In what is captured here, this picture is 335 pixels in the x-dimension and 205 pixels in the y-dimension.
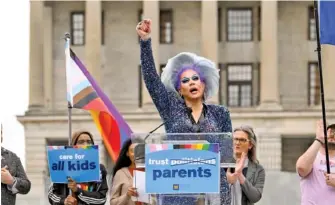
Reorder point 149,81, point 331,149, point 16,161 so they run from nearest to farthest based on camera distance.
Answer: point 149,81, point 331,149, point 16,161

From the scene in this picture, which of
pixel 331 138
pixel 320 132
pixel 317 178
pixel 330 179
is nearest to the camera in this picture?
pixel 320 132

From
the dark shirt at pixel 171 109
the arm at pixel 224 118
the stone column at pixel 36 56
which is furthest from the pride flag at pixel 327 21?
the stone column at pixel 36 56

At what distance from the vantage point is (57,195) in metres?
11.1

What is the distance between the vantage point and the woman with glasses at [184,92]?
770 cm

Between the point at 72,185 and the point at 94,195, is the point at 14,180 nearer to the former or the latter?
the point at 72,185

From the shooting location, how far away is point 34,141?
59344 mm

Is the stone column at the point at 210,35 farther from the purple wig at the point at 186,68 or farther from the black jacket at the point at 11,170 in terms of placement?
the purple wig at the point at 186,68

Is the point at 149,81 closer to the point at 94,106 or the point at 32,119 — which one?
the point at 94,106

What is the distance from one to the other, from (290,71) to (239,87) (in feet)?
9.32

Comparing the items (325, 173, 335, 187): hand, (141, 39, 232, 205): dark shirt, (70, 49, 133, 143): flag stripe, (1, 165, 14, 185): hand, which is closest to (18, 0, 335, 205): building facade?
(70, 49, 133, 143): flag stripe

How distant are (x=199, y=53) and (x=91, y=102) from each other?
44.7m

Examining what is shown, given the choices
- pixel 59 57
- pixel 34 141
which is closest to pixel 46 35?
pixel 59 57

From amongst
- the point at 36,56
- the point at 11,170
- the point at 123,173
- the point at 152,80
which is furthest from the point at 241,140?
the point at 36,56

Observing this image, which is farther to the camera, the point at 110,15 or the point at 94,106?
the point at 110,15
